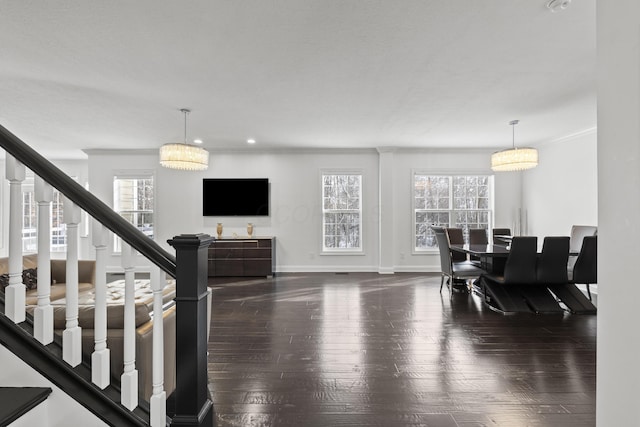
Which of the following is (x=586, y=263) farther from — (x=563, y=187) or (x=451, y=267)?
(x=563, y=187)

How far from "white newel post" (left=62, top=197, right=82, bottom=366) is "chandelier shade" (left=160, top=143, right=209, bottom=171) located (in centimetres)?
324

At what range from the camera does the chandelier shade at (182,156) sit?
440 centimetres

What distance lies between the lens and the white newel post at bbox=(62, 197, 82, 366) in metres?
1.35

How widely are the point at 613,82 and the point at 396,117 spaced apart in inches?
151

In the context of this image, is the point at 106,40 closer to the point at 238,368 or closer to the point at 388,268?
the point at 238,368

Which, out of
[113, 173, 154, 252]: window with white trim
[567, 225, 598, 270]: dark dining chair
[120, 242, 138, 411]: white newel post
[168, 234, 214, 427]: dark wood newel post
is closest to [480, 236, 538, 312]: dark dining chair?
[567, 225, 598, 270]: dark dining chair

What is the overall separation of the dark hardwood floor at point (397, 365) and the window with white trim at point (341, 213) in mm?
2614

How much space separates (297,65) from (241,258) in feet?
14.3

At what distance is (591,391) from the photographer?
2314 millimetres

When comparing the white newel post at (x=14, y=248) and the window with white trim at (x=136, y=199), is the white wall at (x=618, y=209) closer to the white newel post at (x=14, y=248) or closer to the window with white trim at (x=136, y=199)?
the white newel post at (x=14, y=248)

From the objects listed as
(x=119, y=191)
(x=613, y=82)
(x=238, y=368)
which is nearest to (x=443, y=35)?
(x=613, y=82)

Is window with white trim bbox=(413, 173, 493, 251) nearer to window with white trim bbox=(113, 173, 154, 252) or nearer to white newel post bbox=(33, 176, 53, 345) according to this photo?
window with white trim bbox=(113, 173, 154, 252)

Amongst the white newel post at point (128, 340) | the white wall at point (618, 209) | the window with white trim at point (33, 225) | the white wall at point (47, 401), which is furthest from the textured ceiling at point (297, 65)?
the window with white trim at point (33, 225)

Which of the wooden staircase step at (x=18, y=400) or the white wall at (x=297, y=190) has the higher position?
the white wall at (x=297, y=190)
